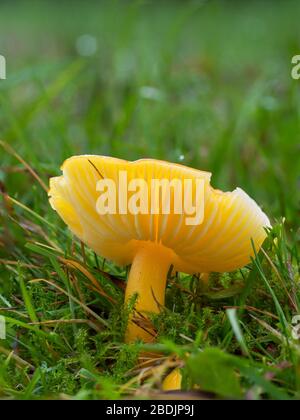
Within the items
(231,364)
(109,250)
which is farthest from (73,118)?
(231,364)

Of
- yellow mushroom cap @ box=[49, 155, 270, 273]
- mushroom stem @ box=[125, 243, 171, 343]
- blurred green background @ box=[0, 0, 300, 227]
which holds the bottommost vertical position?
mushroom stem @ box=[125, 243, 171, 343]

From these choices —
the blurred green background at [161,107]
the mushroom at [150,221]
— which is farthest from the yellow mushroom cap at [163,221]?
the blurred green background at [161,107]

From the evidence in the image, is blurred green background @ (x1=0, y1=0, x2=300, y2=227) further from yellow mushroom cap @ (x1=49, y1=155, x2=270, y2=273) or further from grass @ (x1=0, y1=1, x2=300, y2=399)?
yellow mushroom cap @ (x1=49, y1=155, x2=270, y2=273)

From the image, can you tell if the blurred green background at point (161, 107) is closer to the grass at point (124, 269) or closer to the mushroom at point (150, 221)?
the grass at point (124, 269)

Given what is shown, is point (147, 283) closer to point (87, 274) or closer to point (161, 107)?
point (87, 274)

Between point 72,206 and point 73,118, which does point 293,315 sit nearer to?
point 72,206

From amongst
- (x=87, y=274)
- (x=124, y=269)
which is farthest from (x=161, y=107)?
(x=87, y=274)

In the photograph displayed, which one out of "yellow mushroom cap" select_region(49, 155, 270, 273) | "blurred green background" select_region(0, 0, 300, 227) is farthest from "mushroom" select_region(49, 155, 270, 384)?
"blurred green background" select_region(0, 0, 300, 227)
